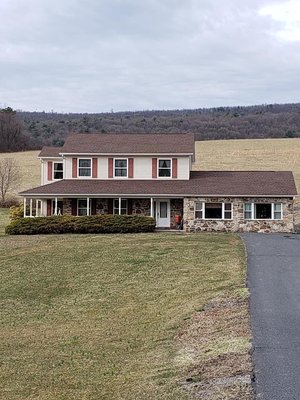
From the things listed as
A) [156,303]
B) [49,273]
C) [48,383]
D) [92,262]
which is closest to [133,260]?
[92,262]

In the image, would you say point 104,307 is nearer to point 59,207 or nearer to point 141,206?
point 141,206

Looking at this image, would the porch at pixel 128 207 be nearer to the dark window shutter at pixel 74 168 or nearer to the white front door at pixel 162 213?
the white front door at pixel 162 213

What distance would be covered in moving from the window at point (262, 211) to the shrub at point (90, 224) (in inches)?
214

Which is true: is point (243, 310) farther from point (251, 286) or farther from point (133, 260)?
point (133, 260)

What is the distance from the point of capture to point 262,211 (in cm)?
3828

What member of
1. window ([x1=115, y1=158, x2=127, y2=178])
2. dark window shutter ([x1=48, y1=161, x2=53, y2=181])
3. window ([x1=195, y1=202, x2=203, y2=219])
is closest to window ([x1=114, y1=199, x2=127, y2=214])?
window ([x1=115, y1=158, x2=127, y2=178])

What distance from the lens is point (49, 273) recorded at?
2698 centimetres

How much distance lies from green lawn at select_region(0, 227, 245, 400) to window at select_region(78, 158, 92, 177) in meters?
7.12

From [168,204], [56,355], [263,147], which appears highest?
[263,147]

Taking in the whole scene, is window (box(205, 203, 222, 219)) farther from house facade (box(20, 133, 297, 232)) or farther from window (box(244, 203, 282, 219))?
window (box(244, 203, 282, 219))

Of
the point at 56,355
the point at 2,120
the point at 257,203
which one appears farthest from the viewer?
the point at 2,120

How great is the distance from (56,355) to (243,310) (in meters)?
4.67

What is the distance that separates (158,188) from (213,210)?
11.8 feet

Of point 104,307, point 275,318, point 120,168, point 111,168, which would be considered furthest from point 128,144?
point 275,318
